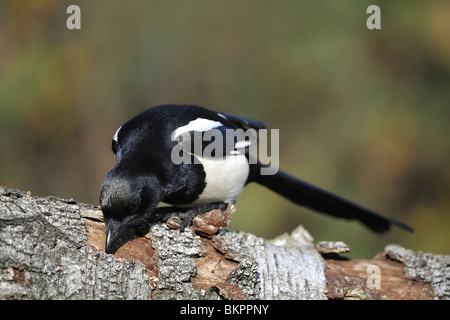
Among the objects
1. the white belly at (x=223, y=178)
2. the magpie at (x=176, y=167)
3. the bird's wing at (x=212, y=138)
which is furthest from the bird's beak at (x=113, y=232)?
the white belly at (x=223, y=178)

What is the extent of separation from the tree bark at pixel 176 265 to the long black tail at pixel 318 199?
0.78 metres

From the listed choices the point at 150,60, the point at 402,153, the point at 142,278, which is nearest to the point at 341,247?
the point at 142,278

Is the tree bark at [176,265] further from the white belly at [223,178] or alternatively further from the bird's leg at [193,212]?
the white belly at [223,178]

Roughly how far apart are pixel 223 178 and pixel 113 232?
0.86m

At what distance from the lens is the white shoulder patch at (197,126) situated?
2.45m

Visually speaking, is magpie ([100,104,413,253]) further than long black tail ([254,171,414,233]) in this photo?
No

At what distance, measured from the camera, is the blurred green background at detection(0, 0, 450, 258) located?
3.97 m

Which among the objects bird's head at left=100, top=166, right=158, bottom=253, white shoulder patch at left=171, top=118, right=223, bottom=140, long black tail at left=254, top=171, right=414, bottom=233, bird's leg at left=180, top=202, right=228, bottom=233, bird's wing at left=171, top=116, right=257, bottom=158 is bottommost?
long black tail at left=254, top=171, right=414, bottom=233

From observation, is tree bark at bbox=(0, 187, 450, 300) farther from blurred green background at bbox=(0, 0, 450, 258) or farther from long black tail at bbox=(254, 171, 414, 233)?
blurred green background at bbox=(0, 0, 450, 258)

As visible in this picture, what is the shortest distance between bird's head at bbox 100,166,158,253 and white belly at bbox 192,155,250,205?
487 millimetres

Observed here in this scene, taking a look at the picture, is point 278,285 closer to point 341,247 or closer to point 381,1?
point 341,247

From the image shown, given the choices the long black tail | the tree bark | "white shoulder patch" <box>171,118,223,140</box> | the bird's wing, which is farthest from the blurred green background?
the tree bark

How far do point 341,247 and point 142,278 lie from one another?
34.3 inches

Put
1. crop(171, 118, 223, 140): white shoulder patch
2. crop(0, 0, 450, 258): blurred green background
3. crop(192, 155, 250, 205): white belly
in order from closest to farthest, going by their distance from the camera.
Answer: crop(171, 118, 223, 140): white shoulder patch < crop(192, 155, 250, 205): white belly < crop(0, 0, 450, 258): blurred green background
